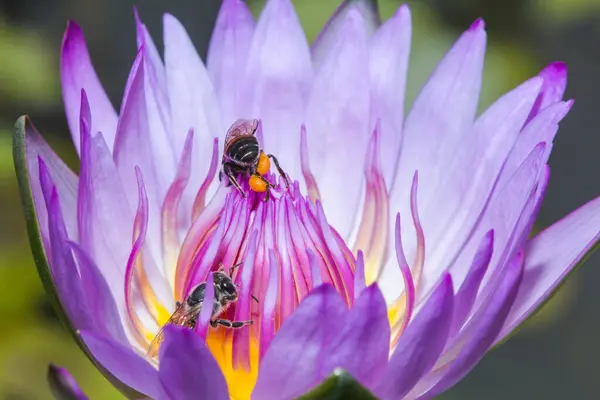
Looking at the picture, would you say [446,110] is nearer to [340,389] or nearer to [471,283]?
[471,283]

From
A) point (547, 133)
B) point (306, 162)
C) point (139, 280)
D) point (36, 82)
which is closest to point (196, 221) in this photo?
point (139, 280)

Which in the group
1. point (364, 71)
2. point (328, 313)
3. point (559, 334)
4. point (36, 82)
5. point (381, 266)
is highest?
point (36, 82)

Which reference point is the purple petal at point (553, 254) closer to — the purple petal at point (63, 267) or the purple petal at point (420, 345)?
the purple petal at point (420, 345)

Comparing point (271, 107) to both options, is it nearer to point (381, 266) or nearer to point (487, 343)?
point (381, 266)

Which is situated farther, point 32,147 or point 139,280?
point 139,280

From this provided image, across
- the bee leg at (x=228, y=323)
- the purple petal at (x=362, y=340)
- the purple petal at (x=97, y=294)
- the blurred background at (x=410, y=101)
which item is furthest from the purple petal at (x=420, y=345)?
the blurred background at (x=410, y=101)
